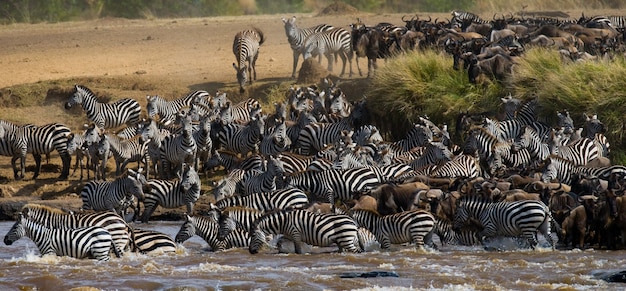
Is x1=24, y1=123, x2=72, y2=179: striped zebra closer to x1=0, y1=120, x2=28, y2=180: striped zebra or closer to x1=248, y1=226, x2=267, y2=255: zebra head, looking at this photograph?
x1=0, y1=120, x2=28, y2=180: striped zebra

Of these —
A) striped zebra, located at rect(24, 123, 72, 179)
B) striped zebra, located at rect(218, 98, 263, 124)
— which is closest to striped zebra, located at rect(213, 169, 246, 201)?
striped zebra, located at rect(218, 98, 263, 124)

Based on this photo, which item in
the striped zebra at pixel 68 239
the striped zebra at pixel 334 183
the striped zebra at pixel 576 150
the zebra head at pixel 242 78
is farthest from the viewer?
the zebra head at pixel 242 78

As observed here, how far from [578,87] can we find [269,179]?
5.69 metres

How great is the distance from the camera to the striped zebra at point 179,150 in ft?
60.5

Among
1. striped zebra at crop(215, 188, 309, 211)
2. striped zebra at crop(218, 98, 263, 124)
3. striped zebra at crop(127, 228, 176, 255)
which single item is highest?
striped zebra at crop(218, 98, 263, 124)

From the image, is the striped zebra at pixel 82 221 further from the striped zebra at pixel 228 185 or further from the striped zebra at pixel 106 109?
the striped zebra at pixel 106 109

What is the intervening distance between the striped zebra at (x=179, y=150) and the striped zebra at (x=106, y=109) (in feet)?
9.95

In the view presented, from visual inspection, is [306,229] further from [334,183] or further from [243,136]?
[243,136]

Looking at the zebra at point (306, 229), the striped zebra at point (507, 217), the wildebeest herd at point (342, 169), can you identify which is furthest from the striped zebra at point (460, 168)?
the zebra at point (306, 229)

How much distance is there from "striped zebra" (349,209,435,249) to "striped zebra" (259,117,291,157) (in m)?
4.67

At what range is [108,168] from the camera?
2011 centimetres

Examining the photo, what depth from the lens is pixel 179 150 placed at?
1850cm

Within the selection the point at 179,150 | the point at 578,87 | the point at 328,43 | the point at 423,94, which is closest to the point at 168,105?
the point at 179,150

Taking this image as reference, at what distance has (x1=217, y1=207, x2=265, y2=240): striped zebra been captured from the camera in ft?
46.7
